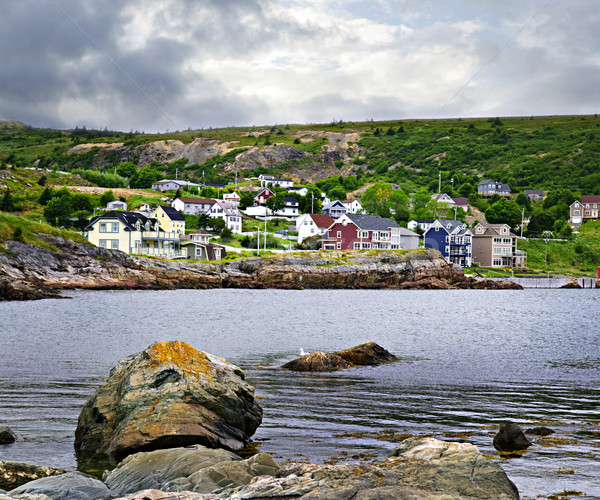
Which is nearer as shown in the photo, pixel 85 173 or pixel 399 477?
pixel 399 477

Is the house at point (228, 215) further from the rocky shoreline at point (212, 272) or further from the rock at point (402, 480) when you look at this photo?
the rock at point (402, 480)

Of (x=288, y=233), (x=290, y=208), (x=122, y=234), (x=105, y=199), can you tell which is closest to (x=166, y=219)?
(x=122, y=234)

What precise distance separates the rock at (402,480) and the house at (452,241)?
122607mm

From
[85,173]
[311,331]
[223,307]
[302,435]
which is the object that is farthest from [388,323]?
[85,173]

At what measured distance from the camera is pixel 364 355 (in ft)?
82.1

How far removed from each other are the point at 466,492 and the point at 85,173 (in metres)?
189

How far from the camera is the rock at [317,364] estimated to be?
2273 centimetres

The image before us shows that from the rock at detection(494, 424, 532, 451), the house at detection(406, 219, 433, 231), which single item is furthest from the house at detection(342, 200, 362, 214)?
the rock at detection(494, 424, 532, 451)

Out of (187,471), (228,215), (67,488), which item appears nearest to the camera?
(67,488)

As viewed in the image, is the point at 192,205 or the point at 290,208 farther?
the point at 290,208

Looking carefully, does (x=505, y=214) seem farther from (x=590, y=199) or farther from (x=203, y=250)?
(x=203, y=250)

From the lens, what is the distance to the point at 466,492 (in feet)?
22.0

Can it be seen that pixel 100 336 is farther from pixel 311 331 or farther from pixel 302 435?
pixel 302 435

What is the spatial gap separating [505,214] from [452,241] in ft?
106
